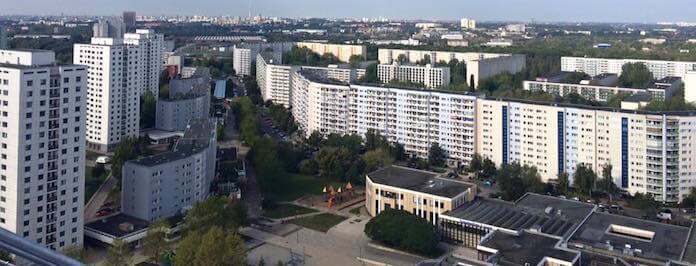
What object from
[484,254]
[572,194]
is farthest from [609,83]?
[484,254]

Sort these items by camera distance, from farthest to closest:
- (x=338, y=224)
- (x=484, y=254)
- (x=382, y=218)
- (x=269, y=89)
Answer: (x=269, y=89) < (x=338, y=224) < (x=382, y=218) < (x=484, y=254)

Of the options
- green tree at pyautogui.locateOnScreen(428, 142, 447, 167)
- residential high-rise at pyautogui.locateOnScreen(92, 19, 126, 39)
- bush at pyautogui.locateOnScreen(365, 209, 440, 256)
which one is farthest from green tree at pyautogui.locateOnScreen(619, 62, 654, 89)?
residential high-rise at pyautogui.locateOnScreen(92, 19, 126, 39)

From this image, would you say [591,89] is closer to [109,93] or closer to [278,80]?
[278,80]

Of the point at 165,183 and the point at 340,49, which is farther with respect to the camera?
the point at 340,49

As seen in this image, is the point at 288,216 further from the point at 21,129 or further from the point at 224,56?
the point at 224,56

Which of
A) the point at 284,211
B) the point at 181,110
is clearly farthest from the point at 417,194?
the point at 181,110

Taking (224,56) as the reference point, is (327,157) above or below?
below
